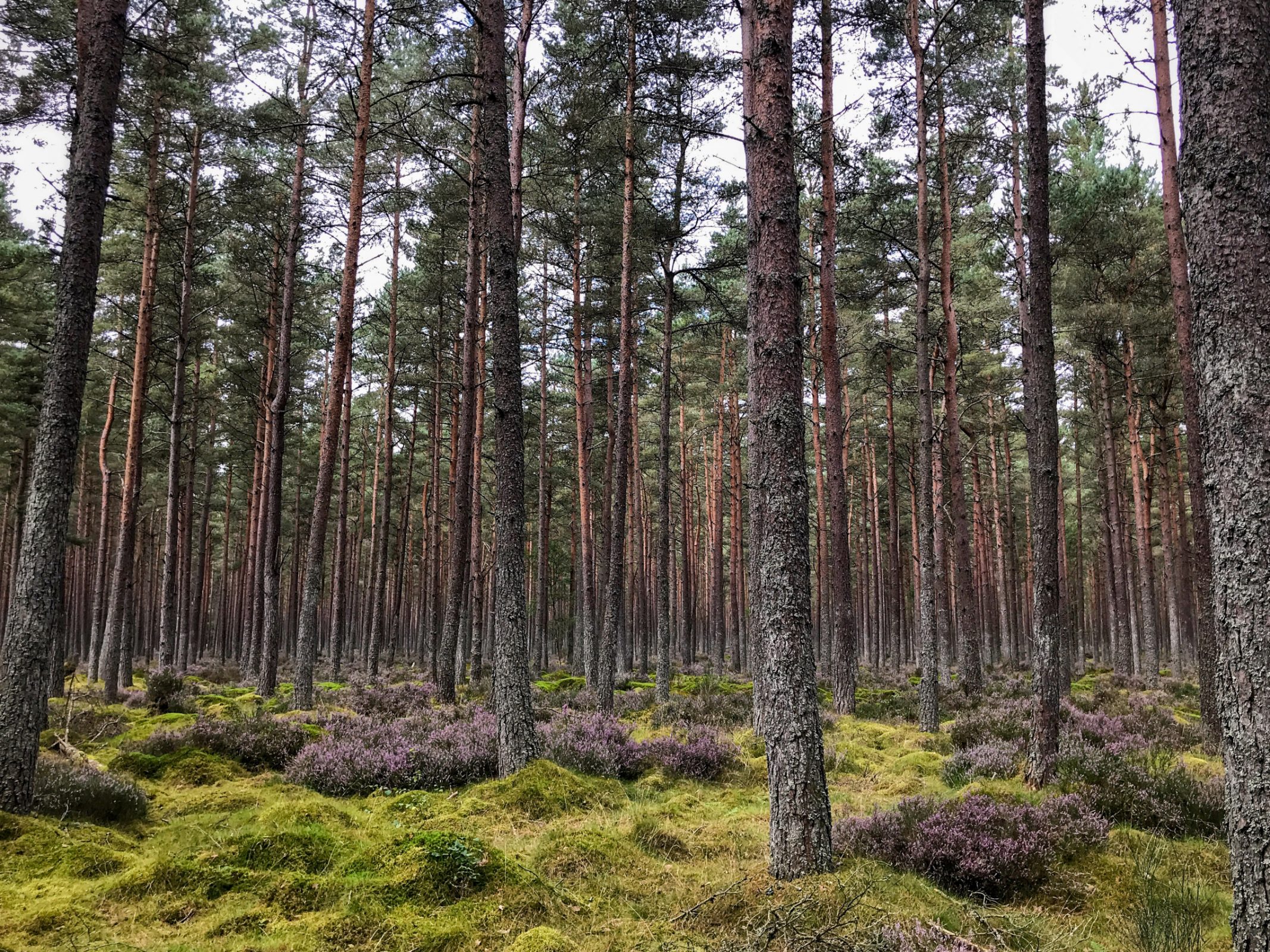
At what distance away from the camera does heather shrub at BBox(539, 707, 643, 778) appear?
28.8 ft

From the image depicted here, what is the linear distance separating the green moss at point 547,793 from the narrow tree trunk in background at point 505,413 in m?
0.48

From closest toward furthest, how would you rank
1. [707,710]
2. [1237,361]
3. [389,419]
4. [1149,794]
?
1. [1237,361]
2. [1149,794]
3. [707,710]
4. [389,419]

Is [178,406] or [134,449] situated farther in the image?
[178,406]

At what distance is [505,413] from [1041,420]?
642cm

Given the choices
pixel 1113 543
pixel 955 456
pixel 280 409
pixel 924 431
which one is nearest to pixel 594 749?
pixel 924 431

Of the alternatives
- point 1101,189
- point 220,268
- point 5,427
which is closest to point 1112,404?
point 1101,189

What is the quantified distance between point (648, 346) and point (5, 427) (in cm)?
2435

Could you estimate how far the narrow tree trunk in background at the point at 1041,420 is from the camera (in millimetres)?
7668

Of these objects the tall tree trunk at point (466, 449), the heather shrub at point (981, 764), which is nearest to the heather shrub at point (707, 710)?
the heather shrub at point (981, 764)

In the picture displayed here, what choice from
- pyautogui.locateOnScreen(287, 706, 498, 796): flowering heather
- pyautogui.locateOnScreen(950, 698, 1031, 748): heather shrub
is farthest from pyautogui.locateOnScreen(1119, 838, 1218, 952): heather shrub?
pyautogui.locateOnScreen(287, 706, 498, 796): flowering heather

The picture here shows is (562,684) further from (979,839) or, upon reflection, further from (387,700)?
(979,839)

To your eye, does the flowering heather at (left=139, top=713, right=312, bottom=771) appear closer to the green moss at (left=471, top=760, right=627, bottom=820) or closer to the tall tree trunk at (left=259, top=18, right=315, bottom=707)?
the green moss at (left=471, top=760, right=627, bottom=820)

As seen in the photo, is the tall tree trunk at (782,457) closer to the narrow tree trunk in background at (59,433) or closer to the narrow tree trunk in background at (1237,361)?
the narrow tree trunk in background at (1237,361)

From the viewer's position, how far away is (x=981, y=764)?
28.2ft
